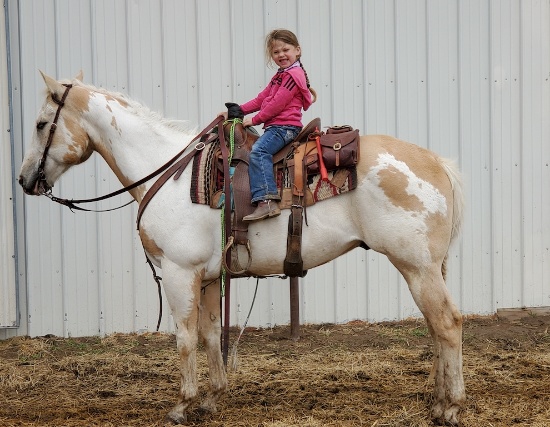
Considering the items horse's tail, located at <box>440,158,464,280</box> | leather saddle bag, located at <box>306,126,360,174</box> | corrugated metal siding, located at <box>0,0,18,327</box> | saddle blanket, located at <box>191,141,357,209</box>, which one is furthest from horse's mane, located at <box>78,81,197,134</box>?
corrugated metal siding, located at <box>0,0,18,327</box>

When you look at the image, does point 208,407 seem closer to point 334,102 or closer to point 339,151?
point 339,151

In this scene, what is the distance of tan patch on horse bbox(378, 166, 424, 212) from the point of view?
176 inches

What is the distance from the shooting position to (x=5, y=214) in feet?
23.8

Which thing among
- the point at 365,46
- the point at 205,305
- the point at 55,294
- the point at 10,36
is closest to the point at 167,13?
the point at 10,36

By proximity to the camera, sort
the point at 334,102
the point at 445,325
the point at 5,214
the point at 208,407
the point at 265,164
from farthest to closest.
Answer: the point at 334,102, the point at 5,214, the point at 208,407, the point at 265,164, the point at 445,325

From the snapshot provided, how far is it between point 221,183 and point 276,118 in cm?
59

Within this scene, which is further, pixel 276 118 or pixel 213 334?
pixel 213 334

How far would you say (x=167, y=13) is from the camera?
739 cm

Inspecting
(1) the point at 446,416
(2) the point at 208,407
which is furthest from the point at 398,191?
(2) the point at 208,407

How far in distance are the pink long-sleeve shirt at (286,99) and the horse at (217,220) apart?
51 cm

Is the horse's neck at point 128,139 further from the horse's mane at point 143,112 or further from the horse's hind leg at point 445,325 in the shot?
the horse's hind leg at point 445,325

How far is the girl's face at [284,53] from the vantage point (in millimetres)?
4730

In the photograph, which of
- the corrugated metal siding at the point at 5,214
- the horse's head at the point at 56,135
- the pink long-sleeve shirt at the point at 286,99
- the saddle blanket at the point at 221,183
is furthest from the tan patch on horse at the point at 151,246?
the corrugated metal siding at the point at 5,214

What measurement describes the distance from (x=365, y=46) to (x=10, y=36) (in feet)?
12.4
